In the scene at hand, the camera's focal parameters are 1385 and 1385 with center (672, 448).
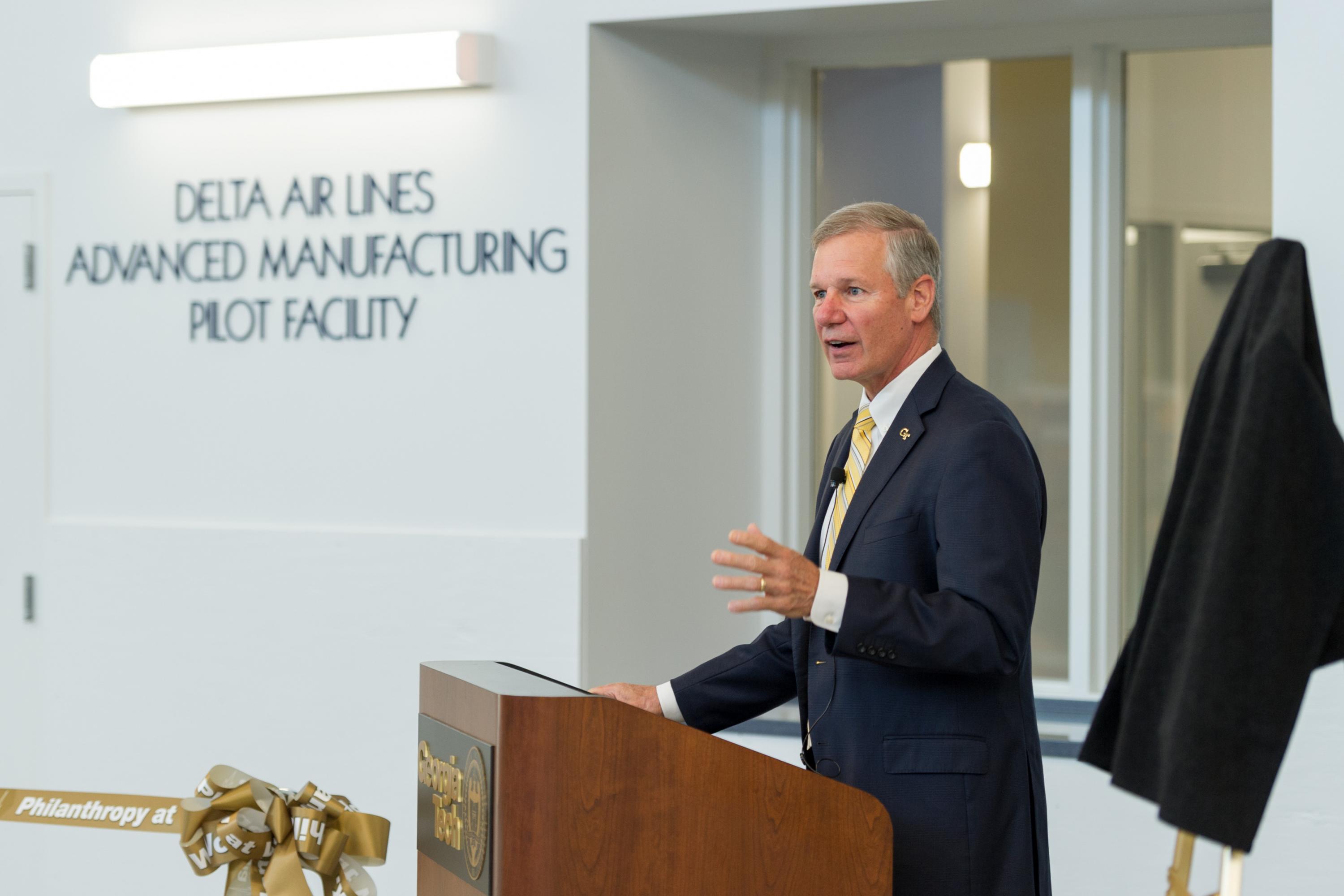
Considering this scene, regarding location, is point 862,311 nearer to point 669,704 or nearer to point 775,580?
point 775,580

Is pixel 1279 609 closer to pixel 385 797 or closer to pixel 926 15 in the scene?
pixel 926 15

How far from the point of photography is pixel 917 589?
198 cm

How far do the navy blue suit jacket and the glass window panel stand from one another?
6.80ft

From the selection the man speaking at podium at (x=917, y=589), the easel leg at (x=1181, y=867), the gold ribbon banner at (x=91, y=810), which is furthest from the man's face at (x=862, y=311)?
the gold ribbon banner at (x=91, y=810)

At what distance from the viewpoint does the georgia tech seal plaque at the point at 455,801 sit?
1.74 meters

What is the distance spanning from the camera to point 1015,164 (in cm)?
405

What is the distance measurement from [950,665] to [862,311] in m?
0.58

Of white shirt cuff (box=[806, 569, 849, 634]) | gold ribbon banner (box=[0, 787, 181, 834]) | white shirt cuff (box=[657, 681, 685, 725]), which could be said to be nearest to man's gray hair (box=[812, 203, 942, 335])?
white shirt cuff (box=[806, 569, 849, 634])

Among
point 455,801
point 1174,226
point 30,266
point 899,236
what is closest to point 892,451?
point 899,236

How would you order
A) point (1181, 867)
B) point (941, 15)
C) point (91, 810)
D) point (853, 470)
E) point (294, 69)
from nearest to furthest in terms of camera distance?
point (1181, 867), point (853, 470), point (941, 15), point (294, 69), point (91, 810)

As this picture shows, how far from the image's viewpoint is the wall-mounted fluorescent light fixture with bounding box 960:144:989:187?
4.07 m

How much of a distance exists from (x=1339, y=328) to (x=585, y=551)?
1.86 meters

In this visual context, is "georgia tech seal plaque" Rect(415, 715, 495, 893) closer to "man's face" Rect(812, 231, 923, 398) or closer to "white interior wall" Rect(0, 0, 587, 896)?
"man's face" Rect(812, 231, 923, 398)

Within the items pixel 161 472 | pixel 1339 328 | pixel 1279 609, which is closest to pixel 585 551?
pixel 161 472
